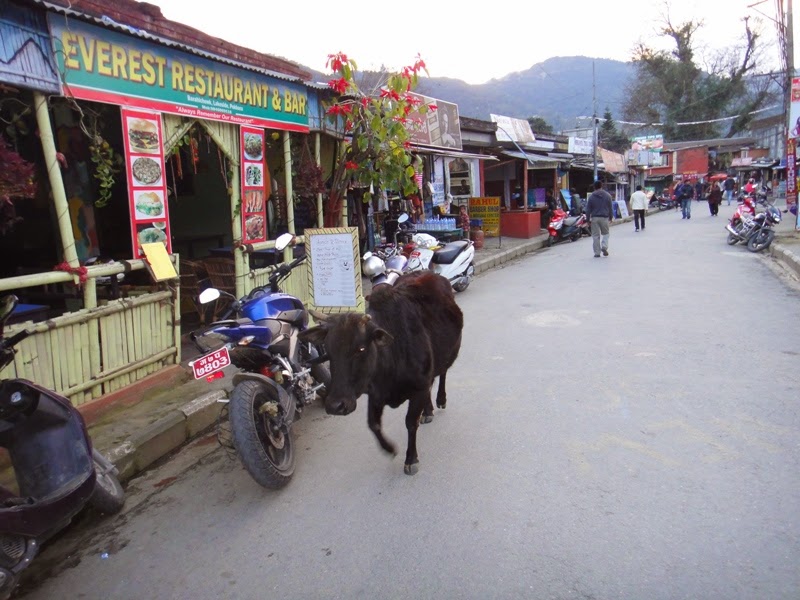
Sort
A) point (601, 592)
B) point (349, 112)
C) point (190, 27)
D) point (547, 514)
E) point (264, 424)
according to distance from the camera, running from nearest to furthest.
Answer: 1. point (601, 592)
2. point (547, 514)
3. point (264, 424)
4. point (190, 27)
5. point (349, 112)

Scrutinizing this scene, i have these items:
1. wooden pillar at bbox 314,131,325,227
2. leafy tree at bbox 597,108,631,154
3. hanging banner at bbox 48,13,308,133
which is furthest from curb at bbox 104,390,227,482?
leafy tree at bbox 597,108,631,154

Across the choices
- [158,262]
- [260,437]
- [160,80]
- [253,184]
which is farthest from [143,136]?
[260,437]

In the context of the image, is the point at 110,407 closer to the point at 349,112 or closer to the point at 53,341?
the point at 53,341

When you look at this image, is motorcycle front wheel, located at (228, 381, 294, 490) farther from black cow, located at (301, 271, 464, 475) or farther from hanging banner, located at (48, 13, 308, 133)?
hanging banner, located at (48, 13, 308, 133)

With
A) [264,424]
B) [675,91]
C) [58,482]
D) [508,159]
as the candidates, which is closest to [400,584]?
[264,424]

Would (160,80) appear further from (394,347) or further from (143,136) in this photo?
(394,347)

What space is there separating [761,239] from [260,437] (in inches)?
553

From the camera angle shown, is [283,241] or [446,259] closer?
[283,241]

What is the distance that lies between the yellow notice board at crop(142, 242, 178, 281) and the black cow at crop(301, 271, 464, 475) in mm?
2408

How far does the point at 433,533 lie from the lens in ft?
10.1

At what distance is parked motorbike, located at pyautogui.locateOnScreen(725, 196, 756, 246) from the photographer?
560 inches

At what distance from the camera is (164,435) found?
451 cm

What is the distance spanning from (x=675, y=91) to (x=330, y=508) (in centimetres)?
6056

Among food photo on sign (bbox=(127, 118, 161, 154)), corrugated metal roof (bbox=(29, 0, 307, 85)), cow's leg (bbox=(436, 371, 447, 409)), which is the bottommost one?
cow's leg (bbox=(436, 371, 447, 409))
